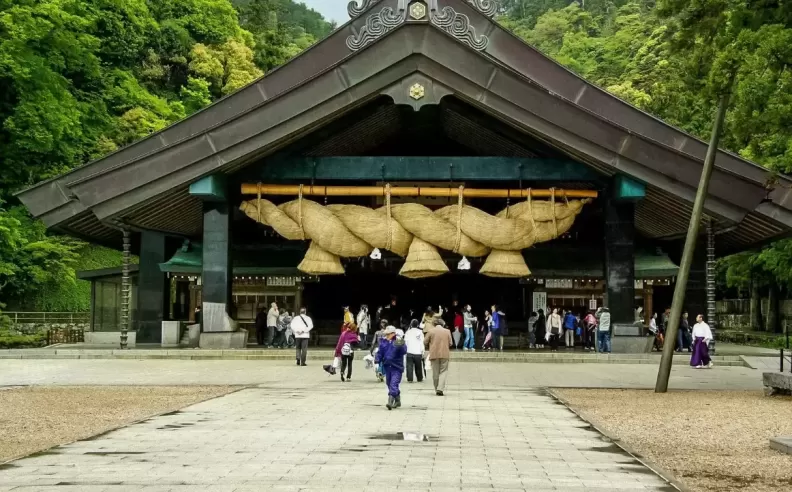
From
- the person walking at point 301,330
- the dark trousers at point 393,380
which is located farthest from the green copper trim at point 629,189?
the dark trousers at point 393,380

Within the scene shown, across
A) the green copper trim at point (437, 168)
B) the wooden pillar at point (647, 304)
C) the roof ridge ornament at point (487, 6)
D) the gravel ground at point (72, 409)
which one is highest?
the roof ridge ornament at point (487, 6)

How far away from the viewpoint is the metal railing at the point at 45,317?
164 feet

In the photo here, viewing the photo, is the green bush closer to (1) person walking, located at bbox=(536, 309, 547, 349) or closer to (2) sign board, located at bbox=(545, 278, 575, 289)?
(1) person walking, located at bbox=(536, 309, 547, 349)

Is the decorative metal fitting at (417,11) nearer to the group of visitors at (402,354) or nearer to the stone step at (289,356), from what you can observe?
the group of visitors at (402,354)

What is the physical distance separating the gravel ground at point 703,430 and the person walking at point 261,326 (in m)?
18.6

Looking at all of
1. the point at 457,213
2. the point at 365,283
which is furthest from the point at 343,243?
the point at 365,283

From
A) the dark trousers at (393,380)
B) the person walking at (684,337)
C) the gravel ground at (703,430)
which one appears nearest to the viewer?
the gravel ground at (703,430)

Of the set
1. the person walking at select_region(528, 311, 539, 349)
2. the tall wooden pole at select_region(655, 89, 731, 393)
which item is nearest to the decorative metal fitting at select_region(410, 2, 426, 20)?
the tall wooden pole at select_region(655, 89, 731, 393)

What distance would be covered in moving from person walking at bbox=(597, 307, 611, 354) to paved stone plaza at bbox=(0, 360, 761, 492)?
10576 mm

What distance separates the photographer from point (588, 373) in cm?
2472

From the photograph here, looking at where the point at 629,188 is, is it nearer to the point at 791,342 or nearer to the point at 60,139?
the point at 791,342

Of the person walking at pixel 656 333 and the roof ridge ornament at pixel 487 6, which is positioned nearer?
the roof ridge ornament at pixel 487 6

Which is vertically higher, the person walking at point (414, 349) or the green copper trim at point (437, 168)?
the green copper trim at point (437, 168)

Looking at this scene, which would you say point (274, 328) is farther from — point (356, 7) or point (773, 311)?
point (773, 311)
